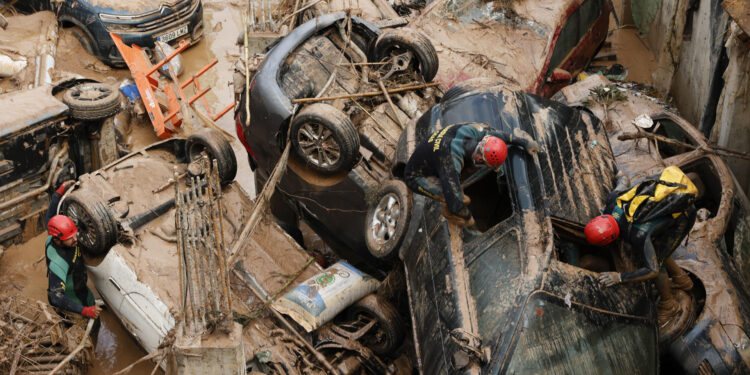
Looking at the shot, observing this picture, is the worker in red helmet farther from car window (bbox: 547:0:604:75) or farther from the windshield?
car window (bbox: 547:0:604:75)

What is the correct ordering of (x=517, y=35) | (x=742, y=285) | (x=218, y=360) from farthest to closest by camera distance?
1. (x=517, y=35)
2. (x=742, y=285)
3. (x=218, y=360)

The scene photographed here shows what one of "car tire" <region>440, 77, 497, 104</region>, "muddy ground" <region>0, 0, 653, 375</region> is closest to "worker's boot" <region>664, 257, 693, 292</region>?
"car tire" <region>440, 77, 497, 104</region>

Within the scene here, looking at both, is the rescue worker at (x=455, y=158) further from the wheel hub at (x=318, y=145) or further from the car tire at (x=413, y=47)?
the car tire at (x=413, y=47)

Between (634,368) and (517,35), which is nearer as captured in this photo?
(634,368)

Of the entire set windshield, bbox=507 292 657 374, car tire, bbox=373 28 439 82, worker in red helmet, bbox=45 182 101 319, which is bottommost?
worker in red helmet, bbox=45 182 101 319

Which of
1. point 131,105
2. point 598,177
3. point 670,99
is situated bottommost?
point 131,105

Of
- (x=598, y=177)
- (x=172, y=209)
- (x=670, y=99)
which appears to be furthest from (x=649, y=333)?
(x=670, y=99)

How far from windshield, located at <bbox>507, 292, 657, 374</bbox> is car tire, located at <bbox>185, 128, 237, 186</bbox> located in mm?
3779

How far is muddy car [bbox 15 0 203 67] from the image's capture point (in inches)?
429

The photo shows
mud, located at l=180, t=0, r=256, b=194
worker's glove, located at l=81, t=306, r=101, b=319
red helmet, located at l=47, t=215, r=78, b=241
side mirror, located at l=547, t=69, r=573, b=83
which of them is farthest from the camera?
mud, located at l=180, t=0, r=256, b=194

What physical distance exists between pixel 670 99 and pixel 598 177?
5.06m

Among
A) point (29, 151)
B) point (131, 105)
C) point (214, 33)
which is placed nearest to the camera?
point (29, 151)

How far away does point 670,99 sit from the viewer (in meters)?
10.8

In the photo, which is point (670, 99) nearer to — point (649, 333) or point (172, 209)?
point (649, 333)
